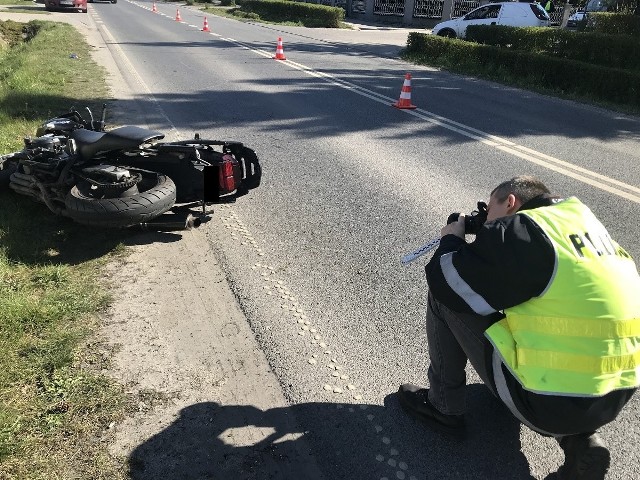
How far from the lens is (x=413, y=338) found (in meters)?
3.29

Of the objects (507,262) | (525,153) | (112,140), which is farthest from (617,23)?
(507,262)

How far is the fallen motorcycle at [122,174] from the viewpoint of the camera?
3941 millimetres

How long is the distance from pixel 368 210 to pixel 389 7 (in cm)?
3642

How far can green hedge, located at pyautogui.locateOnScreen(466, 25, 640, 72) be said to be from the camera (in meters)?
13.1

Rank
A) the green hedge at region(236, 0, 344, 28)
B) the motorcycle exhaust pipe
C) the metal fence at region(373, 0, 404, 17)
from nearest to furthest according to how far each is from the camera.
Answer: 1. the motorcycle exhaust pipe
2. the green hedge at region(236, 0, 344, 28)
3. the metal fence at region(373, 0, 404, 17)

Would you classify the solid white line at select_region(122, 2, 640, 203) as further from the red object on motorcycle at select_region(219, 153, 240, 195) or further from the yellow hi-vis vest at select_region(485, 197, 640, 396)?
the yellow hi-vis vest at select_region(485, 197, 640, 396)

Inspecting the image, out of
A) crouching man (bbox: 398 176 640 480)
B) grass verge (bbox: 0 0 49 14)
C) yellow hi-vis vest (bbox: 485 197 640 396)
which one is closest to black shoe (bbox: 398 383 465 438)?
crouching man (bbox: 398 176 640 480)

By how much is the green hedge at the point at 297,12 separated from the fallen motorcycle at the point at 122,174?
2939 cm

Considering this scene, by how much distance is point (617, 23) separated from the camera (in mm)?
15141

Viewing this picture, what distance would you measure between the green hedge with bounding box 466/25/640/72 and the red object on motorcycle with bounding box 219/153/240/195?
1160 centimetres

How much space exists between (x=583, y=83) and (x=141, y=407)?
42.1 feet

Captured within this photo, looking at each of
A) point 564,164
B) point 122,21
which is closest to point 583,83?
Result: point 564,164

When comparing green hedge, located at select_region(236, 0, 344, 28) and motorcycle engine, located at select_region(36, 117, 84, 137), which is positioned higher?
green hedge, located at select_region(236, 0, 344, 28)

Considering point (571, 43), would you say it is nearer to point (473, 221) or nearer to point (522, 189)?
point (473, 221)
